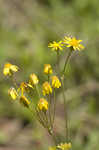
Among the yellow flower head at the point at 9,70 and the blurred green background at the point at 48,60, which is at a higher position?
the blurred green background at the point at 48,60

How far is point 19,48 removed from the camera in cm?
669

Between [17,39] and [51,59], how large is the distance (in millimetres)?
1349

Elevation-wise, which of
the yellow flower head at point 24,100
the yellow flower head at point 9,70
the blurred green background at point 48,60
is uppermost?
the blurred green background at point 48,60

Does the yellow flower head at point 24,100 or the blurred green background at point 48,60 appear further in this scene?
the blurred green background at point 48,60

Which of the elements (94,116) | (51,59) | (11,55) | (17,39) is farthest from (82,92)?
(17,39)

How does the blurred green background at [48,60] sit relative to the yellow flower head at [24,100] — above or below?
above

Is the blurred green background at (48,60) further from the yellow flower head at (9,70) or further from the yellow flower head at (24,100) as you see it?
the yellow flower head at (9,70)

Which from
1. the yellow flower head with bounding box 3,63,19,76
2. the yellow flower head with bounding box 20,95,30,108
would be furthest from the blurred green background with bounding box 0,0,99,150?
the yellow flower head with bounding box 3,63,19,76

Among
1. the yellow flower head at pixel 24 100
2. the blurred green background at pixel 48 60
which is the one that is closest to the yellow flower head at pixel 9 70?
the yellow flower head at pixel 24 100

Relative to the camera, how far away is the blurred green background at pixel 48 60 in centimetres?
516

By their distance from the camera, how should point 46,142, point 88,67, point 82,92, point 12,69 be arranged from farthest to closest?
1. point 88,67
2. point 82,92
3. point 46,142
4. point 12,69

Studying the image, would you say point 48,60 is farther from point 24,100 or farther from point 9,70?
point 24,100

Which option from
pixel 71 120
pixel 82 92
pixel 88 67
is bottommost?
pixel 71 120

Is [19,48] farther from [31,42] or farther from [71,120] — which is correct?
[71,120]
